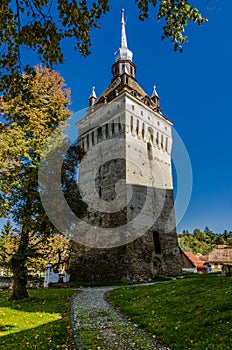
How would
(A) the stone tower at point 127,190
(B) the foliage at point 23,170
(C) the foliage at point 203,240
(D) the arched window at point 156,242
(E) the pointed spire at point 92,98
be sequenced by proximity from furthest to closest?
(C) the foliage at point 203,240, (E) the pointed spire at point 92,98, (D) the arched window at point 156,242, (A) the stone tower at point 127,190, (B) the foliage at point 23,170

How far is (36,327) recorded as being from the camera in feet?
22.2

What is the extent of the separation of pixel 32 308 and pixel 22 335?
3.64 metres

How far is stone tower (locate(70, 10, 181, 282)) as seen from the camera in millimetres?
21047

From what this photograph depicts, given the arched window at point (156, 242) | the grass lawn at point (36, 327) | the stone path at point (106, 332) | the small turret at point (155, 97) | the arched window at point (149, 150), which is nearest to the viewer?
the stone path at point (106, 332)

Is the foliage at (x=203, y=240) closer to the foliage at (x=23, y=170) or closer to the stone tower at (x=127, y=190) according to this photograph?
the stone tower at (x=127, y=190)

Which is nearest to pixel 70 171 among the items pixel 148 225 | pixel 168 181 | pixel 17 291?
pixel 17 291

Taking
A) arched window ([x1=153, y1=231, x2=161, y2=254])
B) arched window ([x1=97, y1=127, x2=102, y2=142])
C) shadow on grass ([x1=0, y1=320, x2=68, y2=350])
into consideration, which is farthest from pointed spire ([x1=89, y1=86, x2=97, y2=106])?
shadow on grass ([x1=0, y1=320, x2=68, y2=350])

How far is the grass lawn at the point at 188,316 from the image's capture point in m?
4.99

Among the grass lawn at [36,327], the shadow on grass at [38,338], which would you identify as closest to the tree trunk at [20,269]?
the grass lawn at [36,327]

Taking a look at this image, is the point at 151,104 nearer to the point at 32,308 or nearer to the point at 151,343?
the point at 32,308

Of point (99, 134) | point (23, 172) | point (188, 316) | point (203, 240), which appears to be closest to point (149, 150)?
point (99, 134)

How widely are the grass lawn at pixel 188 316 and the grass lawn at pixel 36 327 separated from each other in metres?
1.98

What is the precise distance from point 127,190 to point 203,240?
83613mm

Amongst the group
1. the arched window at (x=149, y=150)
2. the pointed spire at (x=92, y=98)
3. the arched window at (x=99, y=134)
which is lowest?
the arched window at (x=149, y=150)
